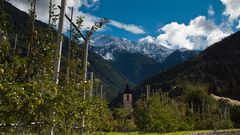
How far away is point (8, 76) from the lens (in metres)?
7.44

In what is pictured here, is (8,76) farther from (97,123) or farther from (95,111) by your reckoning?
(97,123)

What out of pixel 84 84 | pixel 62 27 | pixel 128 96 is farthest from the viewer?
pixel 128 96

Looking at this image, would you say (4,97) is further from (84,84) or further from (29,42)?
(84,84)

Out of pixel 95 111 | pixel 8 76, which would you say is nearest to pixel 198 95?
pixel 95 111

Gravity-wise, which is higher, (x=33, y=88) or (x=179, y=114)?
(x=179, y=114)

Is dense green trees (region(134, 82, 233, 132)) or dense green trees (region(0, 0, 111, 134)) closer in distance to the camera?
dense green trees (region(0, 0, 111, 134))

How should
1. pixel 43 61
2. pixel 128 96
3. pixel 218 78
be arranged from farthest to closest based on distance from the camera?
pixel 218 78 → pixel 128 96 → pixel 43 61

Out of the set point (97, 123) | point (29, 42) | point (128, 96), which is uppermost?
point (128, 96)

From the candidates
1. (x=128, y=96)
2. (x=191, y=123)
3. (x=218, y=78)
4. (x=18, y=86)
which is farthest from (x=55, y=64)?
(x=218, y=78)

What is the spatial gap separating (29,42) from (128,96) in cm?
15386

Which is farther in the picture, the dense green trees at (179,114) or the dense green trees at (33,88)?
the dense green trees at (179,114)

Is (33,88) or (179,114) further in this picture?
(179,114)

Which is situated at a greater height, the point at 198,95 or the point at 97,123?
the point at 198,95

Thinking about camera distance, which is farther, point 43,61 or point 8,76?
point 43,61
